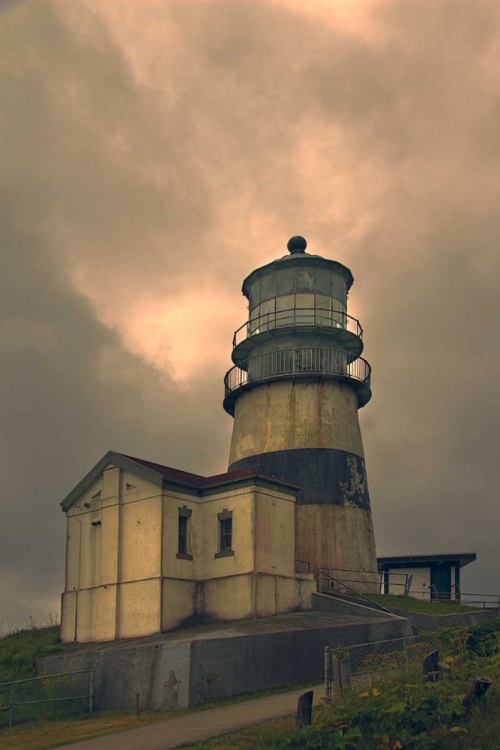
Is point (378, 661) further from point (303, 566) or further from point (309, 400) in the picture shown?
point (309, 400)

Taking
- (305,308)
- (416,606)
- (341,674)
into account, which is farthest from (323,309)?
(341,674)

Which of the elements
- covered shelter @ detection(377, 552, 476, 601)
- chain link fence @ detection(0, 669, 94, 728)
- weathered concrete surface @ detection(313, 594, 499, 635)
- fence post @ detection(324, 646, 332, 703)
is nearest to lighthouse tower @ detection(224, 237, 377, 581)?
weathered concrete surface @ detection(313, 594, 499, 635)

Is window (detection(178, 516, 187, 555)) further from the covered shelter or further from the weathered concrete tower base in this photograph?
A: the covered shelter

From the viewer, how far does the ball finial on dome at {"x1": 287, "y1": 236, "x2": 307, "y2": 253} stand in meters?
39.8

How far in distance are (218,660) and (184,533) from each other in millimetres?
8022

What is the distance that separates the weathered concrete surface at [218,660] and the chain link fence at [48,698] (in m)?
0.38

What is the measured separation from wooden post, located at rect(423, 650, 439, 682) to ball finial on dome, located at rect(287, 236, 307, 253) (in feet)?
81.8

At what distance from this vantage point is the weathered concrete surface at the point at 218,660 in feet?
76.0

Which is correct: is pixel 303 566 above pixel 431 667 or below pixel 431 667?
above

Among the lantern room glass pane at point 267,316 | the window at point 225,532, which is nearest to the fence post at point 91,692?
the window at point 225,532

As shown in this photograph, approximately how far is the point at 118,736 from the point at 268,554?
11.5 m

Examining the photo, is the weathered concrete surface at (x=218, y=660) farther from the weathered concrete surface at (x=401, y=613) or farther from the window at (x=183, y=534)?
the window at (x=183, y=534)

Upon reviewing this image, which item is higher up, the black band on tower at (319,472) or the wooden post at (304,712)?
the black band on tower at (319,472)

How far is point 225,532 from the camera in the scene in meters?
31.0
